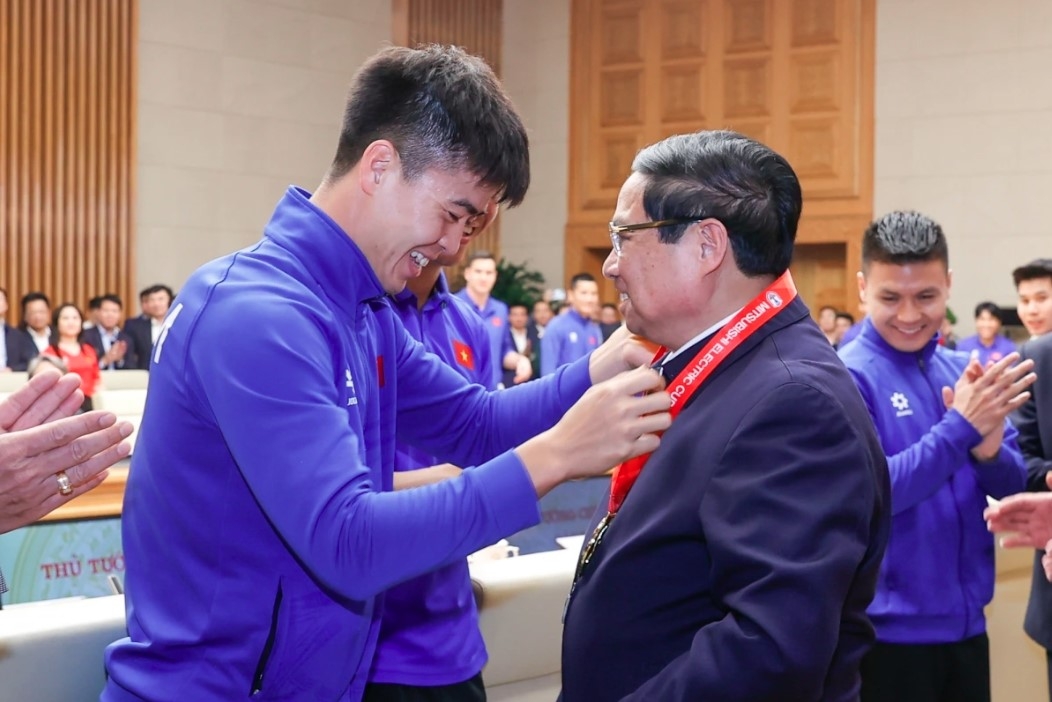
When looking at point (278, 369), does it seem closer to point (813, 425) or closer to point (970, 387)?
point (813, 425)

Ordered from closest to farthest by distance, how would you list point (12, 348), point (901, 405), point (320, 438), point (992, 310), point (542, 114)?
1. point (320, 438)
2. point (901, 405)
3. point (12, 348)
4. point (992, 310)
5. point (542, 114)

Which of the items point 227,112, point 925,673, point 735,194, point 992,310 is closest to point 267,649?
point 735,194

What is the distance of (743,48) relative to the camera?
14.2m

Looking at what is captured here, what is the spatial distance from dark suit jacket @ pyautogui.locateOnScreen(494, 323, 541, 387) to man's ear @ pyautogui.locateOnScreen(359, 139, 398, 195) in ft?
30.2

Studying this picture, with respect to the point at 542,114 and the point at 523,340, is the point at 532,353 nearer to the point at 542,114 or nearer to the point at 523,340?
the point at 523,340

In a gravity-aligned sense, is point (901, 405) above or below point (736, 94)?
below

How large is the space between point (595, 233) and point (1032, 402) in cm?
1197

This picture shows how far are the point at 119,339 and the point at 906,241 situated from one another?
9.09 metres

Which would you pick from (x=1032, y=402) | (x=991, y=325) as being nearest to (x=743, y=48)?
(x=991, y=325)

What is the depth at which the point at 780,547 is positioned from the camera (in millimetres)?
1440

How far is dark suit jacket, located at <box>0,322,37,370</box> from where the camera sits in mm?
9930

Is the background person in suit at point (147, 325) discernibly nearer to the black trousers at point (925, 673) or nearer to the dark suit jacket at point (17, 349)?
the dark suit jacket at point (17, 349)

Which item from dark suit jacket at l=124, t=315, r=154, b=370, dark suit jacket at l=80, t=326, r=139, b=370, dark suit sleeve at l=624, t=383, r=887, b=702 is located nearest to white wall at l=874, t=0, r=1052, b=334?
dark suit jacket at l=124, t=315, r=154, b=370

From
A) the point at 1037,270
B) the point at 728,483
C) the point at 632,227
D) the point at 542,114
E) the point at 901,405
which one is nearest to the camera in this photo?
the point at 728,483
